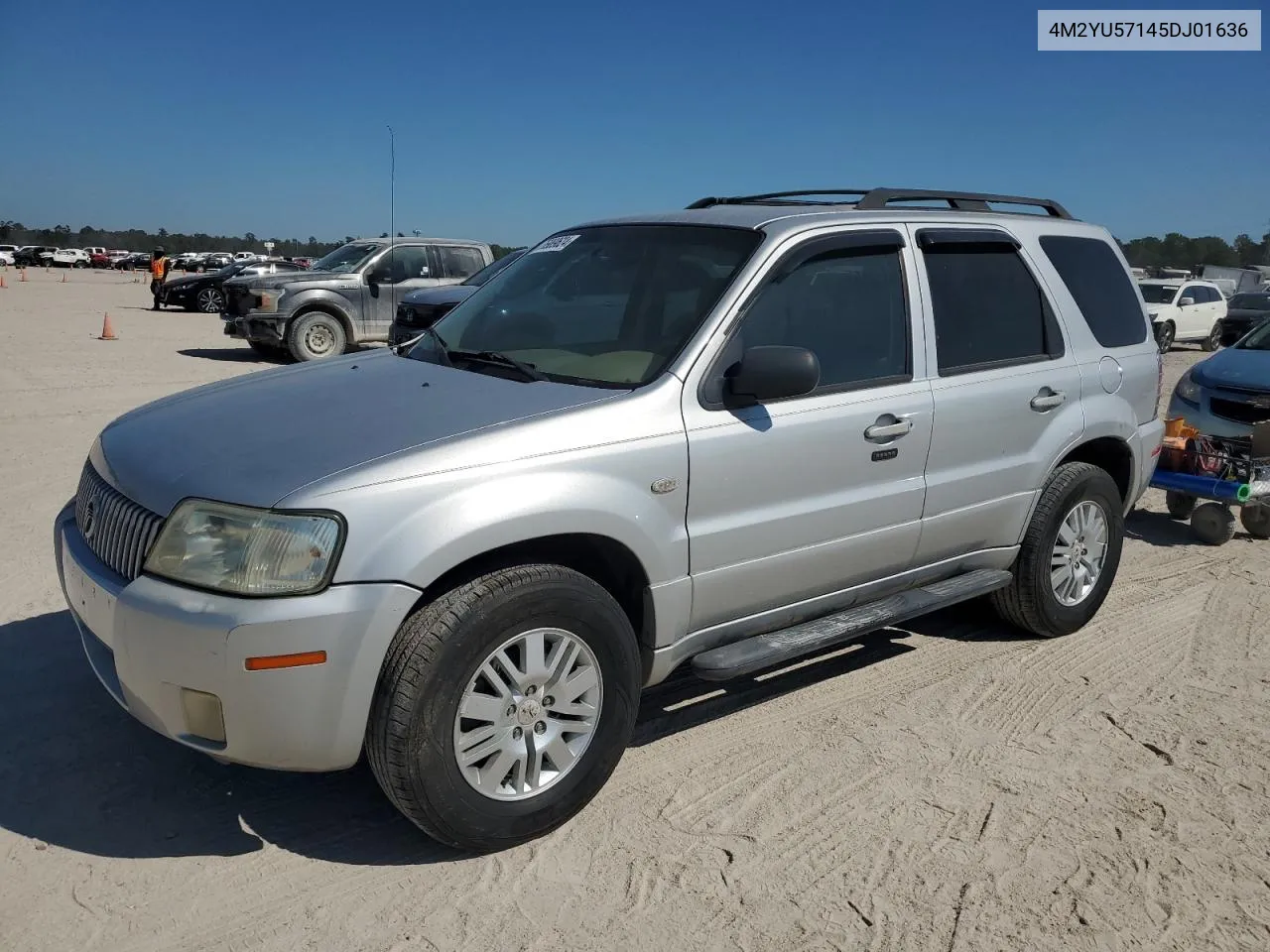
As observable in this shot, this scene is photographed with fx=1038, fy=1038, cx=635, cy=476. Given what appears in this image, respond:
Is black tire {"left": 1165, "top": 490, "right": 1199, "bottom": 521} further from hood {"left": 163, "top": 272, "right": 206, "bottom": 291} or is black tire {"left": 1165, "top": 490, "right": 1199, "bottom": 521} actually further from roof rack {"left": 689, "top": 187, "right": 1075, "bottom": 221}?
hood {"left": 163, "top": 272, "right": 206, "bottom": 291}

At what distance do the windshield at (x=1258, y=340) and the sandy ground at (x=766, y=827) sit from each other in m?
5.56

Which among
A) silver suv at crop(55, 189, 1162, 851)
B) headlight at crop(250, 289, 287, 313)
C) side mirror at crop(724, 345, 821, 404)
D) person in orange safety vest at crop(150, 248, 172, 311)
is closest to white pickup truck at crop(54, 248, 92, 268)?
person in orange safety vest at crop(150, 248, 172, 311)

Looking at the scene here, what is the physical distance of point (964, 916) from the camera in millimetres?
2955

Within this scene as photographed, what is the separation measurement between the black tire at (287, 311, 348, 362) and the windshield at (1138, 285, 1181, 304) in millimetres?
18244

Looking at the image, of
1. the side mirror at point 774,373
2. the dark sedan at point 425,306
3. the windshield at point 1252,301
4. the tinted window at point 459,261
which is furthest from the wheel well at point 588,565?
the windshield at point 1252,301

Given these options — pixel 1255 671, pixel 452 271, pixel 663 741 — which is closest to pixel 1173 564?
pixel 1255 671

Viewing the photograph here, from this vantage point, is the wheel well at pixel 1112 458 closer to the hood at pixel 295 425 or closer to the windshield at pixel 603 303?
the windshield at pixel 603 303

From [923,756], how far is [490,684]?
1.75 m

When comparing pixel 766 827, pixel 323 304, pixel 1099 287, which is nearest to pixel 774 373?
pixel 766 827

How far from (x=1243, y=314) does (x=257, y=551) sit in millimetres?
29150

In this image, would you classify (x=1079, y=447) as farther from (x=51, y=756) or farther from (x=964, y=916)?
(x=51, y=756)

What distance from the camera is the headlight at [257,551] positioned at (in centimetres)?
279

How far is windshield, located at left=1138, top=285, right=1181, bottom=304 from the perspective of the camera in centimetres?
2400

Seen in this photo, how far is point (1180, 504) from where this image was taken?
7652 millimetres
